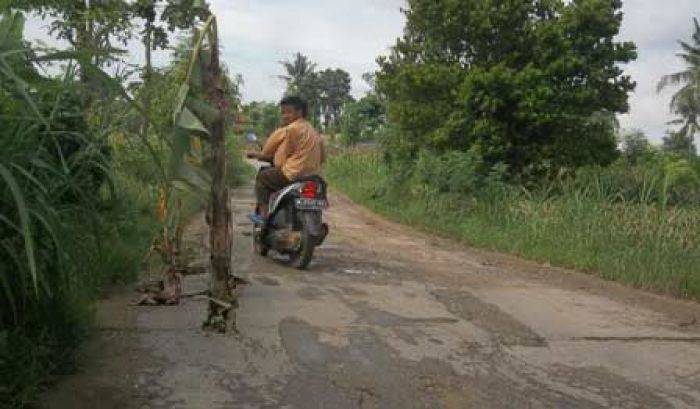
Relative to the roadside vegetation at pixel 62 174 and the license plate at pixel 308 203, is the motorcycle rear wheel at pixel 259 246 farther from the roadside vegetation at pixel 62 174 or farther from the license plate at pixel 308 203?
the roadside vegetation at pixel 62 174

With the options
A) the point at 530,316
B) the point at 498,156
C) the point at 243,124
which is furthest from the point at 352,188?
the point at 530,316

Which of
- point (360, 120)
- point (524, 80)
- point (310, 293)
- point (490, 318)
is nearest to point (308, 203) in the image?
point (310, 293)

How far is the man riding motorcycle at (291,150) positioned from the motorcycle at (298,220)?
0.51ft

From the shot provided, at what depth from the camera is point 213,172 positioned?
198 inches

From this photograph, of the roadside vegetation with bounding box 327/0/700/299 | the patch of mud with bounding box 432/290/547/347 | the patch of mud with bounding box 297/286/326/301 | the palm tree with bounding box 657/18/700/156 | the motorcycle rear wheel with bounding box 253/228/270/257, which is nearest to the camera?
the patch of mud with bounding box 432/290/547/347

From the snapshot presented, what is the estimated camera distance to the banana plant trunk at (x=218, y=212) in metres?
5.00

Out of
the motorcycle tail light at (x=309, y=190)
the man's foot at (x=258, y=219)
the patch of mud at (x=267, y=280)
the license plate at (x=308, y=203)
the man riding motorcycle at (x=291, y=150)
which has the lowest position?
the patch of mud at (x=267, y=280)

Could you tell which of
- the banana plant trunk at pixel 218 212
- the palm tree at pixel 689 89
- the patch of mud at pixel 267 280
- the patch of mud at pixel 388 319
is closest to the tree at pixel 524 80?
the patch of mud at pixel 267 280

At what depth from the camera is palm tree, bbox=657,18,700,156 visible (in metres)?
46.0

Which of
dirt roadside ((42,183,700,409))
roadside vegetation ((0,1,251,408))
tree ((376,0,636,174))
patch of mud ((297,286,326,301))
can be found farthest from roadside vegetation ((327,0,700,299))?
roadside vegetation ((0,1,251,408))

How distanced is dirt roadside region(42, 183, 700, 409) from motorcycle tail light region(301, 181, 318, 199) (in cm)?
79

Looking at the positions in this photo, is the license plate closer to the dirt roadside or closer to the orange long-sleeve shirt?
the orange long-sleeve shirt

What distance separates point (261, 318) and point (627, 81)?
1022cm

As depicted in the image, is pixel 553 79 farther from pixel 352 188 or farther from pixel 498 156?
pixel 352 188
